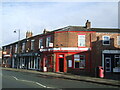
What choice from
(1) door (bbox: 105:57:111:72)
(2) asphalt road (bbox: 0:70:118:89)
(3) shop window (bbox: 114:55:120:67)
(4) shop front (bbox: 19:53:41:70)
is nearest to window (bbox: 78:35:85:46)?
(1) door (bbox: 105:57:111:72)

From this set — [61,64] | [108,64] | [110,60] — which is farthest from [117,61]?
[61,64]

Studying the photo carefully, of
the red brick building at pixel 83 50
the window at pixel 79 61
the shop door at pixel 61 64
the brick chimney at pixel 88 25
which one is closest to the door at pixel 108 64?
the red brick building at pixel 83 50

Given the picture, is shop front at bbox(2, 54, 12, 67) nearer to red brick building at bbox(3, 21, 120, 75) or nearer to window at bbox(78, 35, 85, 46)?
red brick building at bbox(3, 21, 120, 75)

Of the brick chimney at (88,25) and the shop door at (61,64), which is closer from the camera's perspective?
the shop door at (61,64)

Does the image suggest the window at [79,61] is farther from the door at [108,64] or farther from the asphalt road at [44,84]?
the asphalt road at [44,84]

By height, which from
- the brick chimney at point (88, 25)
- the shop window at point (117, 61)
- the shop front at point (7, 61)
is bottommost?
the shop front at point (7, 61)

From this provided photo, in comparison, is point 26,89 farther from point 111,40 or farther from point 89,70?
point 111,40

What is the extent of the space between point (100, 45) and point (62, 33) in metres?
5.98

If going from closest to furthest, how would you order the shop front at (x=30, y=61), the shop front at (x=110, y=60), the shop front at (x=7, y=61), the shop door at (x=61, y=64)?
the shop front at (x=110, y=60), the shop door at (x=61, y=64), the shop front at (x=30, y=61), the shop front at (x=7, y=61)

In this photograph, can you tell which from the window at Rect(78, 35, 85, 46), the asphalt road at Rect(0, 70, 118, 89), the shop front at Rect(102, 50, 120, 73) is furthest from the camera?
the window at Rect(78, 35, 85, 46)

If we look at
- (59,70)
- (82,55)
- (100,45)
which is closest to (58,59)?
(59,70)

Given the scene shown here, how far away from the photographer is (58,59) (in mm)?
30781

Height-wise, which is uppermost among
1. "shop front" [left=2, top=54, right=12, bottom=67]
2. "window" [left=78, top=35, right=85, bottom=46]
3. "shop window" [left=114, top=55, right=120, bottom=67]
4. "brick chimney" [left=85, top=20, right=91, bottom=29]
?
"brick chimney" [left=85, top=20, right=91, bottom=29]

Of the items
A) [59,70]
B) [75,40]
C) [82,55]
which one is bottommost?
[59,70]
